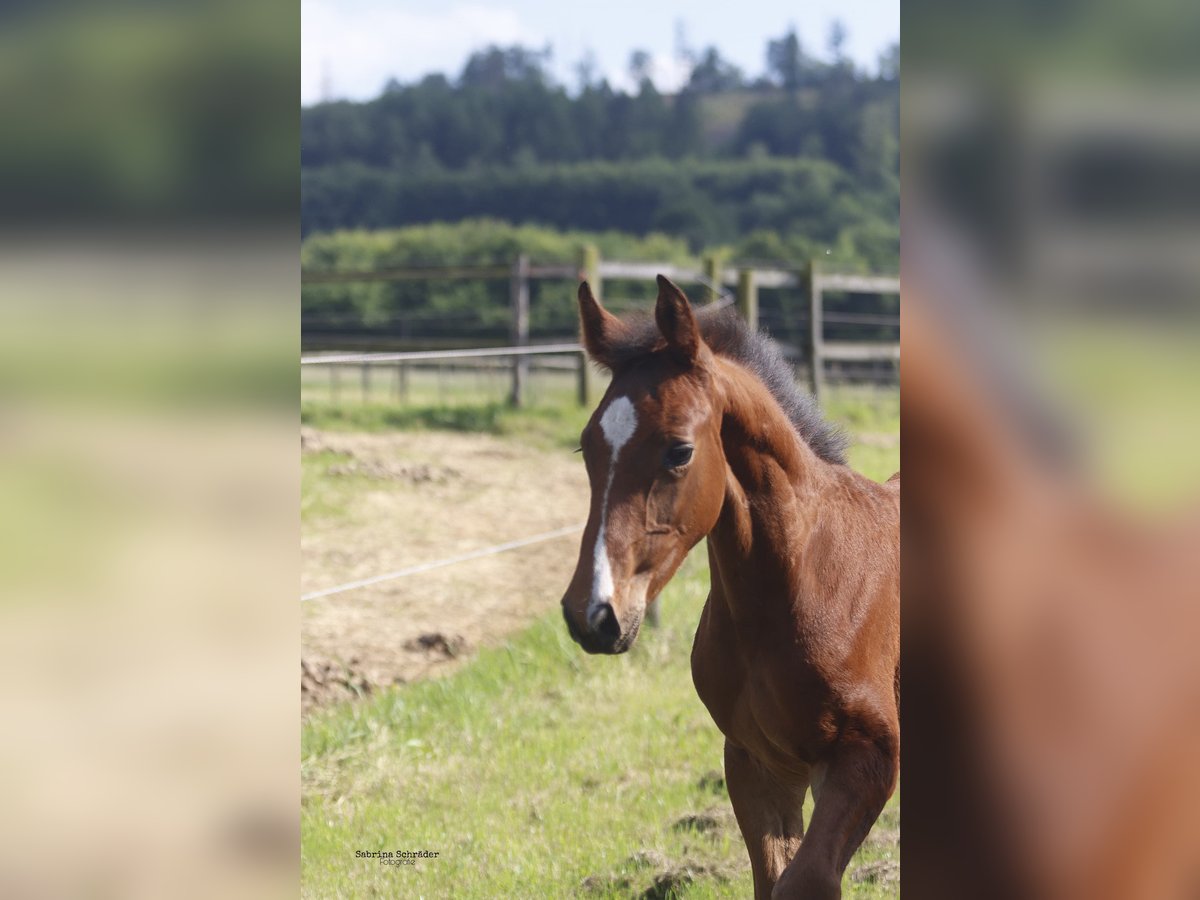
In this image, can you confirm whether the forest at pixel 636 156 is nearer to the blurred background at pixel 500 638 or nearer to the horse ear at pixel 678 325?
the blurred background at pixel 500 638

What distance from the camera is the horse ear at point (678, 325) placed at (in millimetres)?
2314

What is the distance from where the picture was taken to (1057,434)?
952mm

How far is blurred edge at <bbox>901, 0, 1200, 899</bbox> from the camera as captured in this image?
3.01 ft

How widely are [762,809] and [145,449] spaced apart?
178cm

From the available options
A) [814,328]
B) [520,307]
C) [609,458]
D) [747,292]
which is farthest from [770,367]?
[520,307]

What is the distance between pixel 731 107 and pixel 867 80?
7.78 m

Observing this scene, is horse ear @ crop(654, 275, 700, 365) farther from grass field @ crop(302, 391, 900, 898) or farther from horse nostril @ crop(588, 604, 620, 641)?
grass field @ crop(302, 391, 900, 898)

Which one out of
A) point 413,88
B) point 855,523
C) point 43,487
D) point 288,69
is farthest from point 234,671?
point 413,88

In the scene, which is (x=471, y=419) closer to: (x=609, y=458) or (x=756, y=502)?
(x=756, y=502)

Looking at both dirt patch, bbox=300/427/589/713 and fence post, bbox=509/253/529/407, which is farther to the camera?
fence post, bbox=509/253/529/407

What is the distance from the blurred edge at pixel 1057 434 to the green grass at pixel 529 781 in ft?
7.01

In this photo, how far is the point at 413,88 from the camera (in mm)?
57812

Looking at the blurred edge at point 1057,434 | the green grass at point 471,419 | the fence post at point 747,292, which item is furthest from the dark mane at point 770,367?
the green grass at point 471,419

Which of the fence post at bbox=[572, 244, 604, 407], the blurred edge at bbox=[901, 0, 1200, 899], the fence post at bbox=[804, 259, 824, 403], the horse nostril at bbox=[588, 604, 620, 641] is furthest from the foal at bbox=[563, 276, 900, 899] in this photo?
the fence post at bbox=[804, 259, 824, 403]
